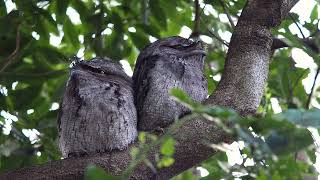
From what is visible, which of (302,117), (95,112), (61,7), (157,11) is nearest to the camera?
(302,117)

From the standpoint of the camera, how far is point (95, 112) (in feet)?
7.93

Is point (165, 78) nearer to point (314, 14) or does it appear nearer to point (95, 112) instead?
point (95, 112)

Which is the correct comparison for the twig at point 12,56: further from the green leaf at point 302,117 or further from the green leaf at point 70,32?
the green leaf at point 302,117

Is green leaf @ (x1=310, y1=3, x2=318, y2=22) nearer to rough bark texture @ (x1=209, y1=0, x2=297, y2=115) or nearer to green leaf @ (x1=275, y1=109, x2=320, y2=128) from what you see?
rough bark texture @ (x1=209, y1=0, x2=297, y2=115)

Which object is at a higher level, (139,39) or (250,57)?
(139,39)

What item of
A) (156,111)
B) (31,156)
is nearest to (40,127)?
(31,156)

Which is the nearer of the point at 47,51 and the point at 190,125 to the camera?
the point at 190,125

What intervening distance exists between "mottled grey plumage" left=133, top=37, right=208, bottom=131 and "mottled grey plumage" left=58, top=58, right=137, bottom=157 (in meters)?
0.07

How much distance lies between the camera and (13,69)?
3.02m

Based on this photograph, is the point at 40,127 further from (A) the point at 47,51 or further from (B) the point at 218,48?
(B) the point at 218,48

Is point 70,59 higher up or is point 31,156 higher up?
point 70,59

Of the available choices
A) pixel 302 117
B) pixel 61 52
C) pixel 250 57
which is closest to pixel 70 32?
pixel 61 52

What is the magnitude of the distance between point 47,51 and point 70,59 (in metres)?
0.14

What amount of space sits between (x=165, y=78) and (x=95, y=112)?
0.44 m
